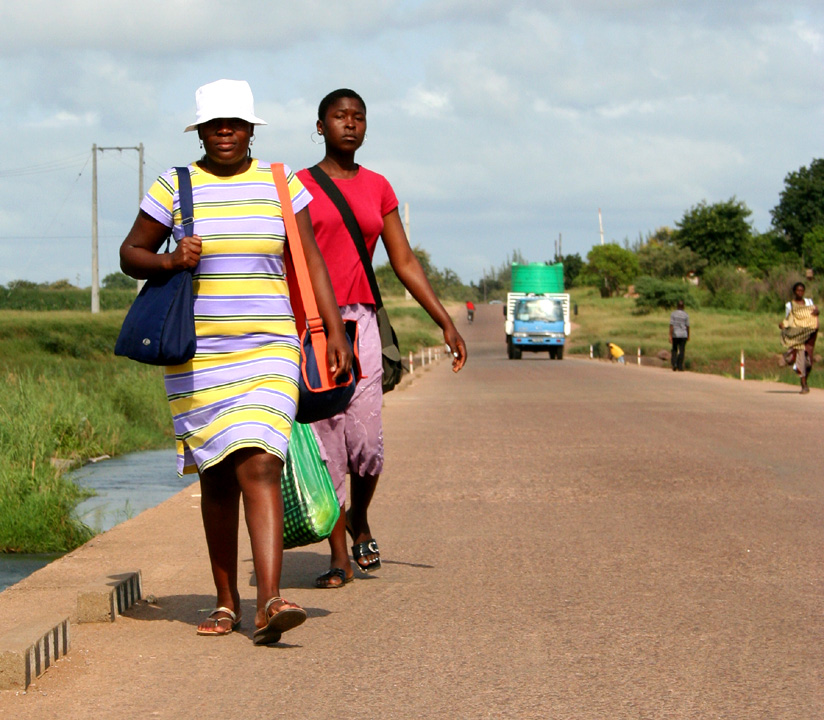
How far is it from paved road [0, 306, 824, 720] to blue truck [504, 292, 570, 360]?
112 ft

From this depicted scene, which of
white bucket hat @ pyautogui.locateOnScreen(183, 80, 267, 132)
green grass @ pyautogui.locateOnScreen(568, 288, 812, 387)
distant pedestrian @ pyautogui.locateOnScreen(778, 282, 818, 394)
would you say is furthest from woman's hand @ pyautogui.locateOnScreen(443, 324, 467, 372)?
green grass @ pyautogui.locateOnScreen(568, 288, 812, 387)

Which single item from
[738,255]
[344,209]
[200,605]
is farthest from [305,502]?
[738,255]

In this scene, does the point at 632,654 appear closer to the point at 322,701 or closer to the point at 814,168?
the point at 322,701

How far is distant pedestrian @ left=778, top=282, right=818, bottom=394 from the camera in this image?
19.2 m

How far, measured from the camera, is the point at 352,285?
18.9 ft

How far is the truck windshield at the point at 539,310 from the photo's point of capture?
45219mm

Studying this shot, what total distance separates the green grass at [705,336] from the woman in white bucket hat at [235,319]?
20.7 m

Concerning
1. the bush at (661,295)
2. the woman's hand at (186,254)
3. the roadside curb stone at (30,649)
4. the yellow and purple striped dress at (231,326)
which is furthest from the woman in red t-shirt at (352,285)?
the bush at (661,295)

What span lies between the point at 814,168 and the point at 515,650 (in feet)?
296

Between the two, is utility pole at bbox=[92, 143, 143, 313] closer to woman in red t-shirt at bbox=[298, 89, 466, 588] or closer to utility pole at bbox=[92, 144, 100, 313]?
utility pole at bbox=[92, 144, 100, 313]

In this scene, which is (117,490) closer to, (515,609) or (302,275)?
(515,609)

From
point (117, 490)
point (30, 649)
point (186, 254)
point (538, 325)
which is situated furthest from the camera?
A: point (538, 325)

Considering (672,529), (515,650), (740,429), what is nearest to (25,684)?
(515,650)

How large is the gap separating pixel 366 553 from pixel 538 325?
3937 cm
